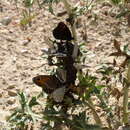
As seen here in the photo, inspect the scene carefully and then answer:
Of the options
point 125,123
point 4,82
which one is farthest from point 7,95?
point 125,123

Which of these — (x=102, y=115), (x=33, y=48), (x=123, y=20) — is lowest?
(x=102, y=115)

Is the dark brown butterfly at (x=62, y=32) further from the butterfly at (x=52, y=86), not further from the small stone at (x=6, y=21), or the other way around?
the small stone at (x=6, y=21)

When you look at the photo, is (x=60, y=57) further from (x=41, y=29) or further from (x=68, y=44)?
(x=41, y=29)

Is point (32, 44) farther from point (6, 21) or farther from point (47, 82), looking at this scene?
point (47, 82)

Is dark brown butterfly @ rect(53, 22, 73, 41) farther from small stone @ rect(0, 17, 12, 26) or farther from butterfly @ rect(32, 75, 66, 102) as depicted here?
small stone @ rect(0, 17, 12, 26)

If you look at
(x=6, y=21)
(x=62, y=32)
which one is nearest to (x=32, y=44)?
(x=6, y=21)

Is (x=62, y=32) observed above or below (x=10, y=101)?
above

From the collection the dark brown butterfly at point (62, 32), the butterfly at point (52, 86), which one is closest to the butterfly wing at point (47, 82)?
the butterfly at point (52, 86)
